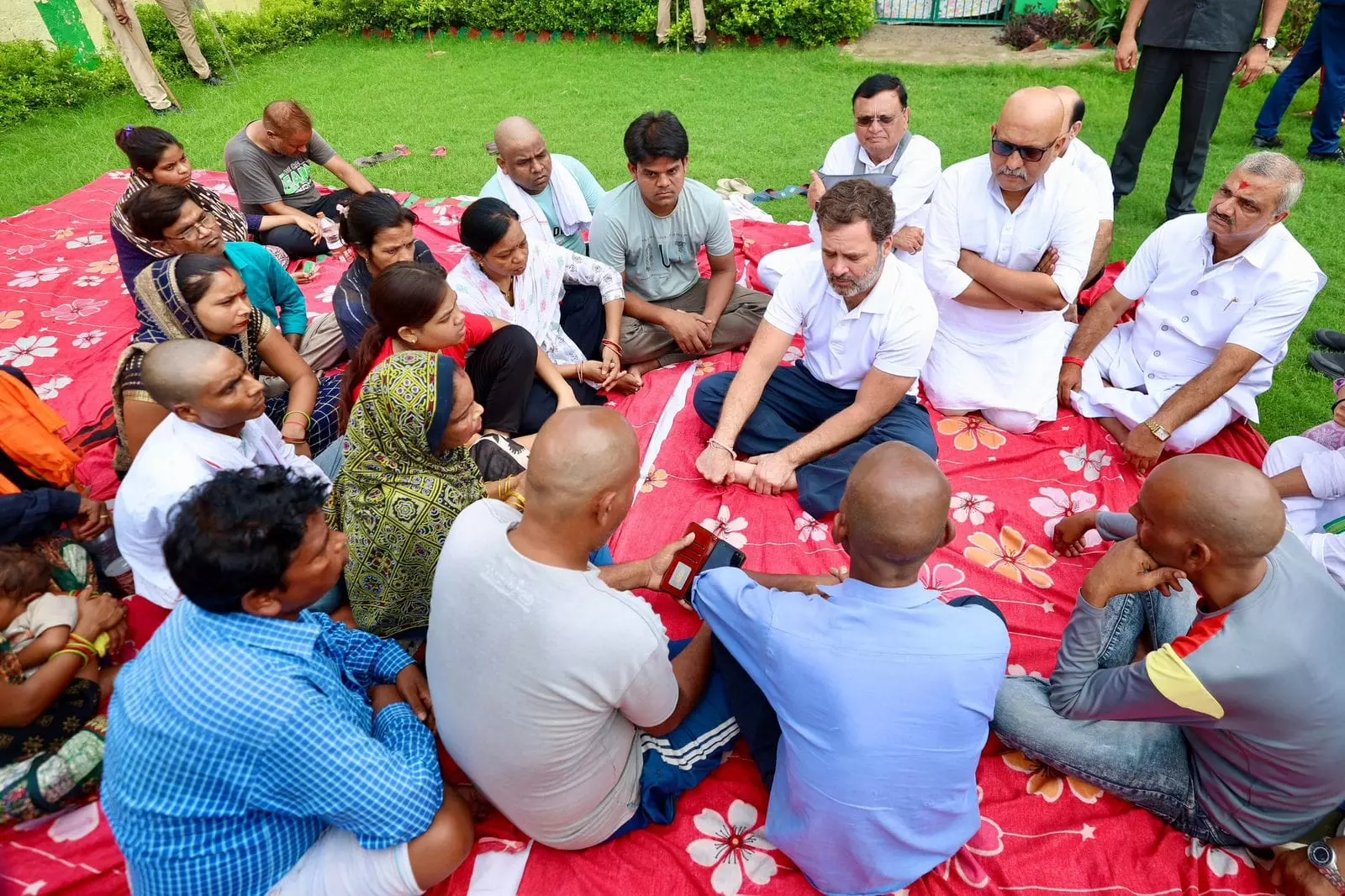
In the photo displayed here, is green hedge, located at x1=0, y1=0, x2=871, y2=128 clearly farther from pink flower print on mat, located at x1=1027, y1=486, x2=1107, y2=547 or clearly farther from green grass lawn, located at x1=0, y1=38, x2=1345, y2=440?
pink flower print on mat, located at x1=1027, y1=486, x2=1107, y2=547

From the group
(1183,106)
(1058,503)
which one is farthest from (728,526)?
(1183,106)

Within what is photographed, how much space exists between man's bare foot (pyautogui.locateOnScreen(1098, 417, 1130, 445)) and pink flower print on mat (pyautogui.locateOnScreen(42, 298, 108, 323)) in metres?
6.48

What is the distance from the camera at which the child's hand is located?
3.17 m

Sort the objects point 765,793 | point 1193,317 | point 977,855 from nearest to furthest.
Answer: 1. point 977,855
2. point 765,793
3. point 1193,317

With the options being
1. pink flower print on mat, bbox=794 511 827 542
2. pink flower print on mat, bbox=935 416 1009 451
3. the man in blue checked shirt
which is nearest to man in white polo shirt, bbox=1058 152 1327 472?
pink flower print on mat, bbox=935 416 1009 451

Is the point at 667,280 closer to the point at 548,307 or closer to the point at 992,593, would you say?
the point at 548,307

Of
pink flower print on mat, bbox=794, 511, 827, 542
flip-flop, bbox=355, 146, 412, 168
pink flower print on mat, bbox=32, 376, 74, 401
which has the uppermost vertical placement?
flip-flop, bbox=355, 146, 412, 168

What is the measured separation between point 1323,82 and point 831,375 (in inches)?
243

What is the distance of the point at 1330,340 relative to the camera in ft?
14.6

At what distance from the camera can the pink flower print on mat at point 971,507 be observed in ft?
11.5

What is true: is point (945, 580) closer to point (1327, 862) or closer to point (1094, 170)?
point (1327, 862)

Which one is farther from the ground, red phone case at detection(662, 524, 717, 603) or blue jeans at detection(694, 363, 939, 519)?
red phone case at detection(662, 524, 717, 603)

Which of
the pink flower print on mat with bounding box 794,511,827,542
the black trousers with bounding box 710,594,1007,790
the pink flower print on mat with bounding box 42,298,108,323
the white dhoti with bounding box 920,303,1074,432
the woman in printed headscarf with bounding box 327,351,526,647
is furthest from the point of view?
the pink flower print on mat with bounding box 42,298,108,323

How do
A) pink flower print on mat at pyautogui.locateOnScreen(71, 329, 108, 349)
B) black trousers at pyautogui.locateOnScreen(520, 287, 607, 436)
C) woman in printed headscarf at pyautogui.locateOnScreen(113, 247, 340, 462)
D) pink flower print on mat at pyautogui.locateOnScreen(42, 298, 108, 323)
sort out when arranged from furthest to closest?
pink flower print on mat at pyautogui.locateOnScreen(42, 298, 108, 323)
pink flower print on mat at pyautogui.locateOnScreen(71, 329, 108, 349)
black trousers at pyautogui.locateOnScreen(520, 287, 607, 436)
woman in printed headscarf at pyautogui.locateOnScreen(113, 247, 340, 462)
